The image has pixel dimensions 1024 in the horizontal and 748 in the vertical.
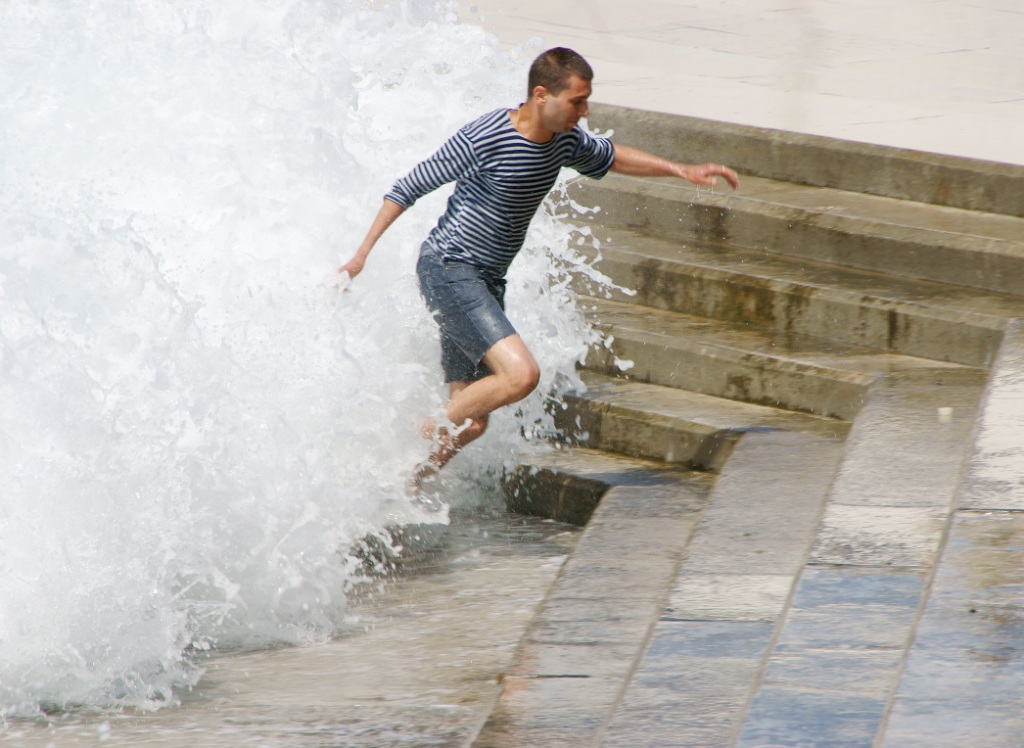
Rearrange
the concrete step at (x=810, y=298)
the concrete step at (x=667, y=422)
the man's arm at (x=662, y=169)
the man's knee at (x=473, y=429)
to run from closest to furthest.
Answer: the man's arm at (x=662, y=169)
the man's knee at (x=473, y=429)
the concrete step at (x=667, y=422)
the concrete step at (x=810, y=298)

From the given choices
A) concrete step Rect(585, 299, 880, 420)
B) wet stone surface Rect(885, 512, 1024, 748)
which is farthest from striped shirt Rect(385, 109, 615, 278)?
wet stone surface Rect(885, 512, 1024, 748)

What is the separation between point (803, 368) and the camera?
242 inches

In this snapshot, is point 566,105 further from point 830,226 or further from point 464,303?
point 830,226

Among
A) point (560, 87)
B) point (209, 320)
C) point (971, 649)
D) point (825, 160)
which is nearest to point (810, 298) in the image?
point (825, 160)

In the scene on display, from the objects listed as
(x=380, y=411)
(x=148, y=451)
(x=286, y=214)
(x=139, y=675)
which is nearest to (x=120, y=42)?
(x=286, y=214)

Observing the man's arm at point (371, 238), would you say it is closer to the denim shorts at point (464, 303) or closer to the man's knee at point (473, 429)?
the denim shorts at point (464, 303)

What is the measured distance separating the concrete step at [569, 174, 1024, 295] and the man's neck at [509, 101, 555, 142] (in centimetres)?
246

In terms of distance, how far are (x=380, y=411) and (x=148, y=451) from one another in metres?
1.36

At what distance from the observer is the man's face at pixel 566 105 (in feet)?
16.1

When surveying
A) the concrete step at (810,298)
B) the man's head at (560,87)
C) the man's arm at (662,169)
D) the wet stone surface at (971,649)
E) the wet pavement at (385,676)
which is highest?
the man's head at (560,87)

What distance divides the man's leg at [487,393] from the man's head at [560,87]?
2.86 feet

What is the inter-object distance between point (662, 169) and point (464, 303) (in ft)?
Answer: 3.18

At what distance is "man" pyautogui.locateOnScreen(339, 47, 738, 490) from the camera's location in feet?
16.8

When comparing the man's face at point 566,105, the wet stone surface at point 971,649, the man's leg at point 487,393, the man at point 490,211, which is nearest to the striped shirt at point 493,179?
the man at point 490,211
